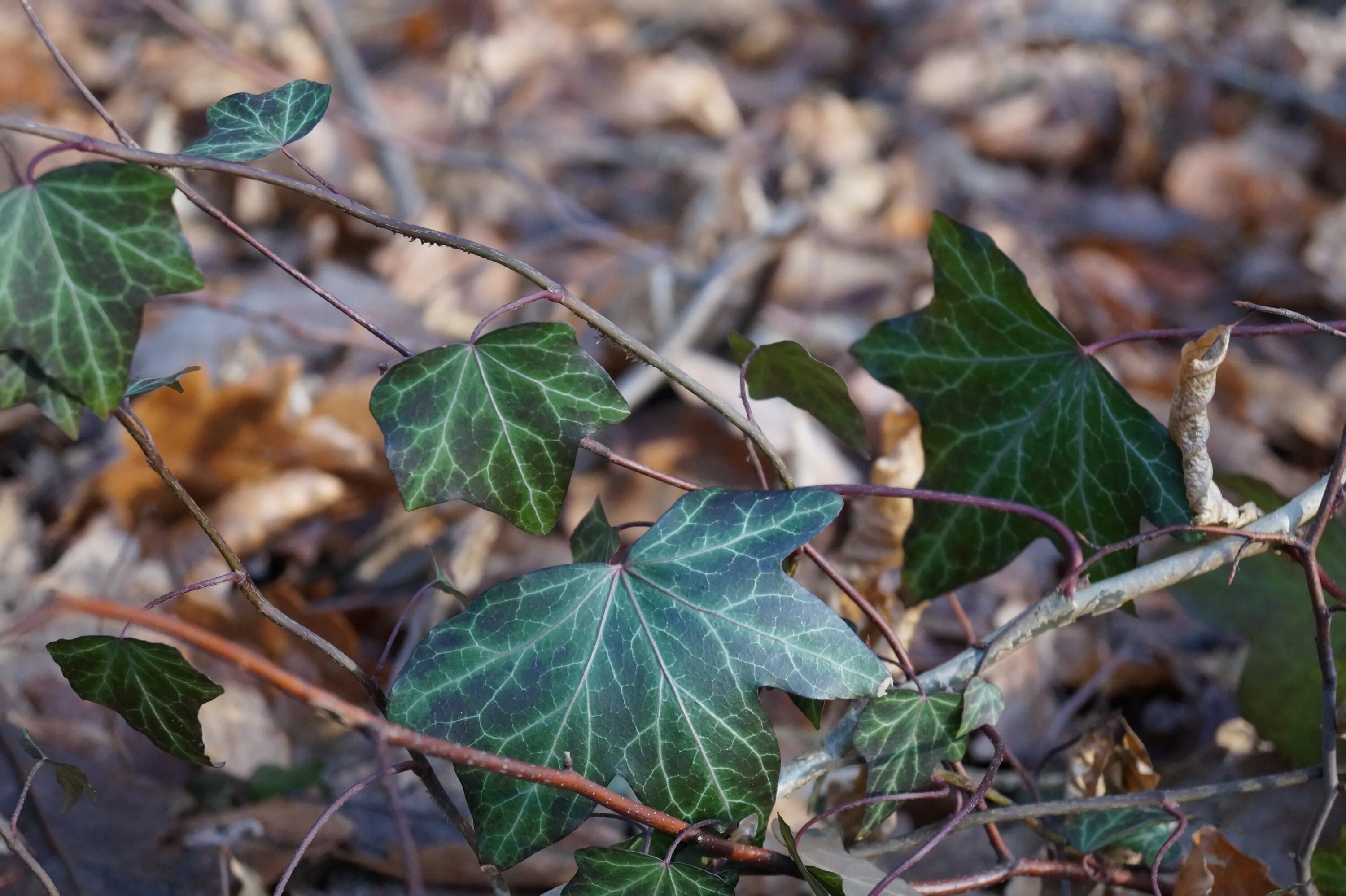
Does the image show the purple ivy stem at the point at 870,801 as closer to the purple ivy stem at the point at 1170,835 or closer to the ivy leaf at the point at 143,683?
the purple ivy stem at the point at 1170,835

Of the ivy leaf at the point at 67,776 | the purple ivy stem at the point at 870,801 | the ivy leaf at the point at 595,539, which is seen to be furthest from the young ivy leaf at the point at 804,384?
the ivy leaf at the point at 67,776

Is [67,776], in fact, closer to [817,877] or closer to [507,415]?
[507,415]

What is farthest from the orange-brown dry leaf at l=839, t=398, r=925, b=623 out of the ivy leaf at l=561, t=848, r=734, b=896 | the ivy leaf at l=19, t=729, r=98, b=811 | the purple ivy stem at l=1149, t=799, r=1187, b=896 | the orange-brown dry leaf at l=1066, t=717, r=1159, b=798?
the ivy leaf at l=19, t=729, r=98, b=811

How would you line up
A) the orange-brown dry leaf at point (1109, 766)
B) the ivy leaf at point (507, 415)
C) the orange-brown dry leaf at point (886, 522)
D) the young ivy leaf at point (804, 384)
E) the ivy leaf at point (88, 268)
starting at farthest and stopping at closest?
1. the orange-brown dry leaf at point (886, 522)
2. the orange-brown dry leaf at point (1109, 766)
3. the young ivy leaf at point (804, 384)
4. the ivy leaf at point (507, 415)
5. the ivy leaf at point (88, 268)

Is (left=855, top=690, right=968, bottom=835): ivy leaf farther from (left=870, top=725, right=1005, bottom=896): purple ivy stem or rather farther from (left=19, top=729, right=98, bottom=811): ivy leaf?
(left=19, top=729, right=98, bottom=811): ivy leaf

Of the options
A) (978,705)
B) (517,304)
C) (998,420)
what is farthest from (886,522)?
(517,304)

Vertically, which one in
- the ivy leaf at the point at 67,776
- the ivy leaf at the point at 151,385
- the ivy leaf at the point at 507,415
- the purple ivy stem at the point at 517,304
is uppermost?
the purple ivy stem at the point at 517,304
